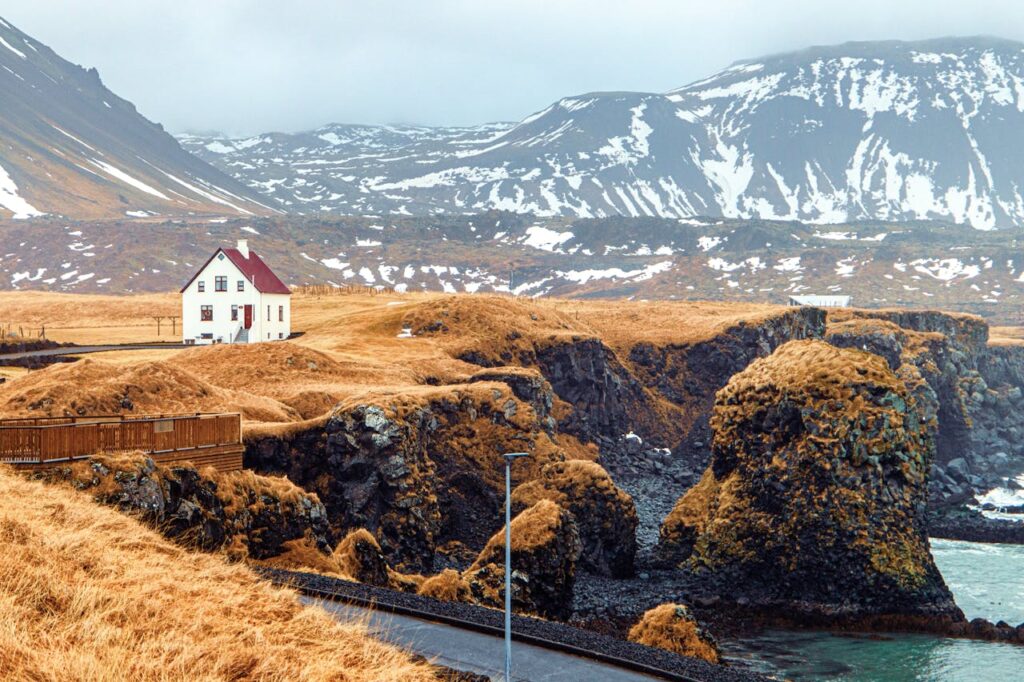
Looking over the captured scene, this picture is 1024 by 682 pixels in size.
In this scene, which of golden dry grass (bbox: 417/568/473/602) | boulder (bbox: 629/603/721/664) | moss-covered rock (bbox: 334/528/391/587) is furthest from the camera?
moss-covered rock (bbox: 334/528/391/587)

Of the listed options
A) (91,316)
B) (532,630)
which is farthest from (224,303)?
(532,630)

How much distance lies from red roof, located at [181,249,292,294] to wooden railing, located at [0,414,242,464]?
52407mm

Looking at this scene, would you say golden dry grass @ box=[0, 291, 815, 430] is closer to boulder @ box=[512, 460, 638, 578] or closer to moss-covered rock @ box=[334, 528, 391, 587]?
boulder @ box=[512, 460, 638, 578]

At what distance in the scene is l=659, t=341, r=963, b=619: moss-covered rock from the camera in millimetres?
50594

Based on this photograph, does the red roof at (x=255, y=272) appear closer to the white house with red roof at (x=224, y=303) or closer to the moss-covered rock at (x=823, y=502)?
the white house with red roof at (x=224, y=303)

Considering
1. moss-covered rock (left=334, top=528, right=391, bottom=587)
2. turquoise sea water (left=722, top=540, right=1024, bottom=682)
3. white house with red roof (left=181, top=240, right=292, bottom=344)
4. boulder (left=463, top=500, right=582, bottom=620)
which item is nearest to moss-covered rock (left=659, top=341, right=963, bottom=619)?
turquoise sea water (left=722, top=540, right=1024, bottom=682)

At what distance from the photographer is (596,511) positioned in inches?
2189

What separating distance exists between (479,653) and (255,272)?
75.3 m

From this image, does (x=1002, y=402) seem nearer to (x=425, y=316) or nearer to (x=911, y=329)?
(x=911, y=329)

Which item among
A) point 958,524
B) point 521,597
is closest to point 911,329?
point 958,524

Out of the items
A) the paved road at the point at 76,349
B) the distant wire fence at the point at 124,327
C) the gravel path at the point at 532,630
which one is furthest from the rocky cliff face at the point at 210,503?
Answer: the distant wire fence at the point at 124,327

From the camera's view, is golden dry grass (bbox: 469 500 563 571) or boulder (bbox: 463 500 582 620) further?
golden dry grass (bbox: 469 500 563 571)

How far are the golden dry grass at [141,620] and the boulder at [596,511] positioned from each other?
2811cm

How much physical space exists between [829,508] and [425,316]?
5914 centimetres
